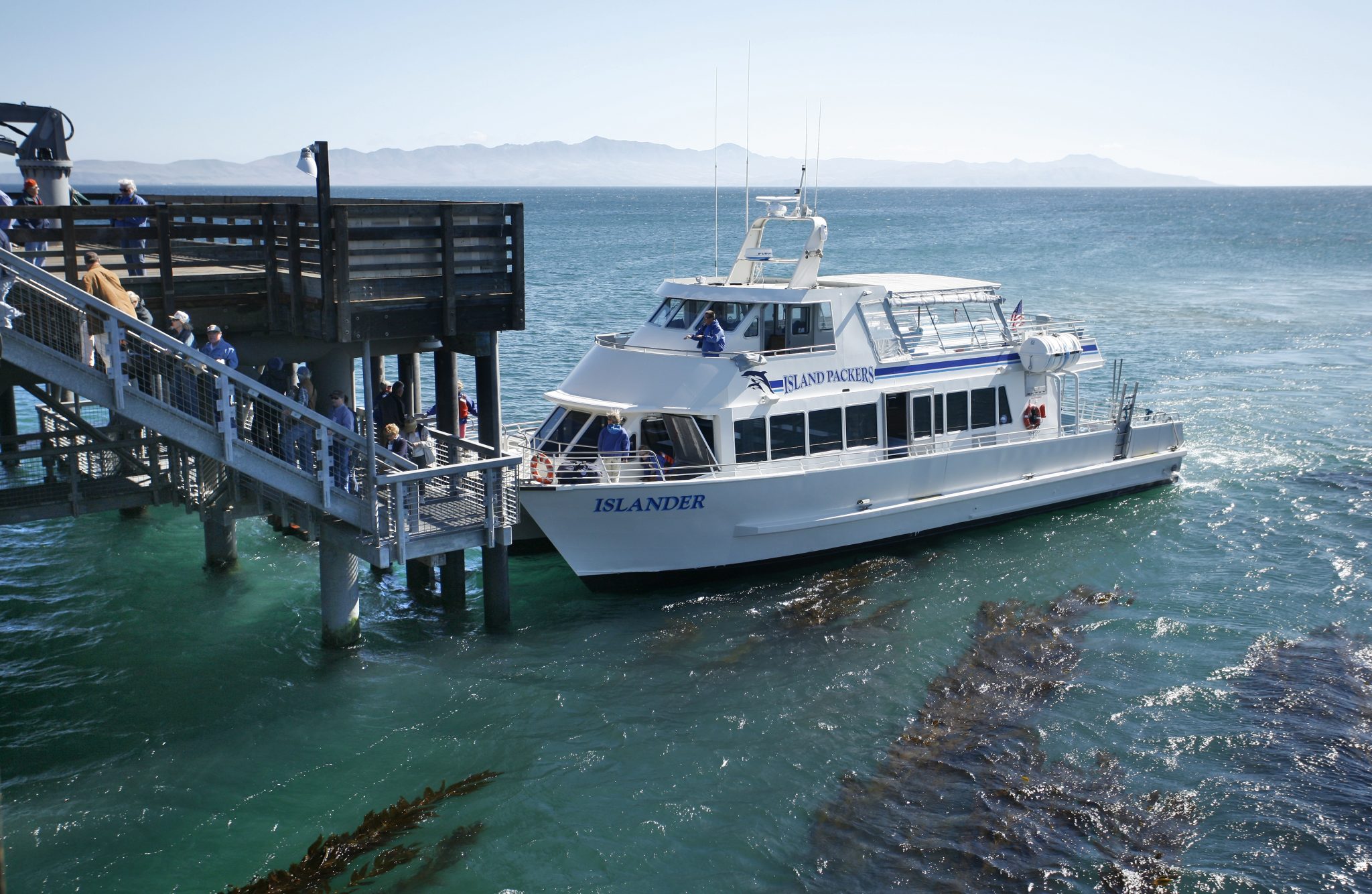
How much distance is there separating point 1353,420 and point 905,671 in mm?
20752

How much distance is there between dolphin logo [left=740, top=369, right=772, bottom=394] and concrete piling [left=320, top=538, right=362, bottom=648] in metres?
6.80

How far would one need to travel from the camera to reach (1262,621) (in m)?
17.3

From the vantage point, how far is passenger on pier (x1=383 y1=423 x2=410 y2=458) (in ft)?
48.2

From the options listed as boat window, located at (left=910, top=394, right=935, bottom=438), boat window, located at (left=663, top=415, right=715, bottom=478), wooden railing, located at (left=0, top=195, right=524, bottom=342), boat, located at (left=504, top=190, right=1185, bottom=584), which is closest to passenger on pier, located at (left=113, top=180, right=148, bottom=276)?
wooden railing, located at (left=0, top=195, right=524, bottom=342)

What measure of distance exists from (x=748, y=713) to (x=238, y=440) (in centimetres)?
701

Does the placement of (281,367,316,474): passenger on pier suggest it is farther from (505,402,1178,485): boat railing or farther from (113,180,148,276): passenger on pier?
(505,402,1178,485): boat railing

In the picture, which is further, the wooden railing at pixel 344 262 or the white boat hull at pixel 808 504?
the white boat hull at pixel 808 504

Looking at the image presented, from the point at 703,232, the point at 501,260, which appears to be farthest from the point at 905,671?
the point at 703,232

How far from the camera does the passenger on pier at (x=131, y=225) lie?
44.5ft

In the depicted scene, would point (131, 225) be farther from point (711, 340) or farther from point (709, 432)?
point (709, 432)

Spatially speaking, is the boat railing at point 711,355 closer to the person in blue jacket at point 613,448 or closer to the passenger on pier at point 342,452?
the person in blue jacket at point 613,448

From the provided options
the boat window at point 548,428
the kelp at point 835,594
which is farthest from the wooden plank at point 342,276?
the kelp at point 835,594

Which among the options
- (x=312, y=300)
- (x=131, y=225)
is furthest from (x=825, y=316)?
(x=131, y=225)

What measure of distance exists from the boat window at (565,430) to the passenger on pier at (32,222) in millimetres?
7632
